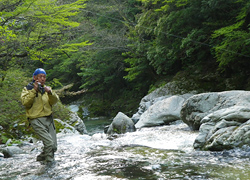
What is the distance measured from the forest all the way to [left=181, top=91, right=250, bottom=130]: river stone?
2.26 meters

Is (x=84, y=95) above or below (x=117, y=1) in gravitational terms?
below

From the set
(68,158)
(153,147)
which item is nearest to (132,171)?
(68,158)

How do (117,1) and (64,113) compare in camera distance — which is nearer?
(64,113)

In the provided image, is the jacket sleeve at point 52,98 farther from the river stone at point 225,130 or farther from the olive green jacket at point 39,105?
the river stone at point 225,130

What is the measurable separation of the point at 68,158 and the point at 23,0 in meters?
4.94

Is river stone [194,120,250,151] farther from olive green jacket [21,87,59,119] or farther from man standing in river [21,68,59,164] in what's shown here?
olive green jacket [21,87,59,119]

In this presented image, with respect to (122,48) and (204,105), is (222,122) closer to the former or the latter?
(204,105)

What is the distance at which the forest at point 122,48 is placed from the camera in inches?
336

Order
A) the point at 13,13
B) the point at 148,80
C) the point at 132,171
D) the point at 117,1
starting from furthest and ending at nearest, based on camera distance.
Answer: the point at 117,1, the point at 148,80, the point at 13,13, the point at 132,171

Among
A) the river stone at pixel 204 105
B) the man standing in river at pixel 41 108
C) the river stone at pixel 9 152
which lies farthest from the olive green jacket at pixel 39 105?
the river stone at pixel 204 105

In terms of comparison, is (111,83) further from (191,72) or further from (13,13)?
(13,13)

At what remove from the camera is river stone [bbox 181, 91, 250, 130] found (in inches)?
292

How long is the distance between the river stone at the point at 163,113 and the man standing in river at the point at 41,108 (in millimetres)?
5756

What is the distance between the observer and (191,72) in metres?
14.3
